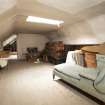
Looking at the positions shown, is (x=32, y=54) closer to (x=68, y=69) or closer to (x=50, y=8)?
(x=68, y=69)

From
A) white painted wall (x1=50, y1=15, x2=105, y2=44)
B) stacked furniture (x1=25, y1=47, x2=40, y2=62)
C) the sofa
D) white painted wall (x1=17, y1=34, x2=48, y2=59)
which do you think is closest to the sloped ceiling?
white painted wall (x1=50, y1=15, x2=105, y2=44)

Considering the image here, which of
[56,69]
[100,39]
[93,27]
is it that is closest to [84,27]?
[93,27]

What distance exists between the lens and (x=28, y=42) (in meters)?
8.16

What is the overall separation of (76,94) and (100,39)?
2407mm

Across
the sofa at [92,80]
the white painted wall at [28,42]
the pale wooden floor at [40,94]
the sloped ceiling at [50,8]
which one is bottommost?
the pale wooden floor at [40,94]

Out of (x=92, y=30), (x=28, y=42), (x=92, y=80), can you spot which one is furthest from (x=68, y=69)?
(x=28, y=42)

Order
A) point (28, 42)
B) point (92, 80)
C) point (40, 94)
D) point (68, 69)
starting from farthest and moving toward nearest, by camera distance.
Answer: point (28, 42)
point (68, 69)
point (40, 94)
point (92, 80)

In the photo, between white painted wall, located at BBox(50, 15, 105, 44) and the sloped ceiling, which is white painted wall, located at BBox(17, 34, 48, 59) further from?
the sloped ceiling

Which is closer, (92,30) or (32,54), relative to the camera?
(92,30)

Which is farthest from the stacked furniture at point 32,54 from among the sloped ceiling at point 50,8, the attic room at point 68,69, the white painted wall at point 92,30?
the sloped ceiling at point 50,8

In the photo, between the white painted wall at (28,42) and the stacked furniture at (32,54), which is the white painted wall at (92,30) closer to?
the stacked furniture at (32,54)

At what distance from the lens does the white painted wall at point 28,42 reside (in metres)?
7.98

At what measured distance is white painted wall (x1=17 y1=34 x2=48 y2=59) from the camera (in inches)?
314

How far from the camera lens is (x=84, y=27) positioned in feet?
13.6
